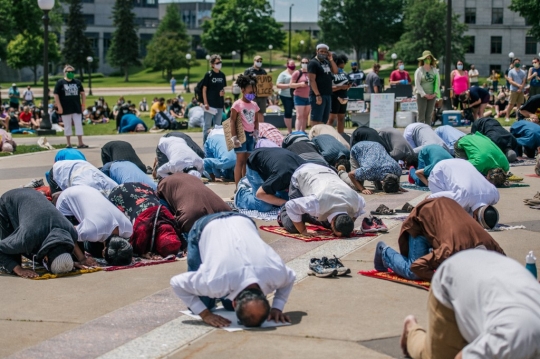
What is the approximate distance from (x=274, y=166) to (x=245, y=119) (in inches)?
98.7

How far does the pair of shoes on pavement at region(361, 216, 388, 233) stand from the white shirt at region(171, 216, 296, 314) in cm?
360

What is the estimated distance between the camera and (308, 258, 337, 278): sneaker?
784cm

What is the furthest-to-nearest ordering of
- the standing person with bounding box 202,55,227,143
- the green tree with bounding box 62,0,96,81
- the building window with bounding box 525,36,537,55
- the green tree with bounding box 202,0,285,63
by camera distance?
the green tree with bounding box 202,0,285,63 < the green tree with bounding box 62,0,96,81 < the building window with bounding box 525,36,537,55 < the standing person with bounding box 202,55,227,143

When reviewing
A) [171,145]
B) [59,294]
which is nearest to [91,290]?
[59,294]

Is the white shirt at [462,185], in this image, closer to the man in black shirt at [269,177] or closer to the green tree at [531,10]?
the man in black shirt at [269,177]

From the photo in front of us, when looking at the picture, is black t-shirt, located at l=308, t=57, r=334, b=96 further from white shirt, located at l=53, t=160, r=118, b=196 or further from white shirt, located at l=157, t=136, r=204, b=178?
white shirt, located at l=53, t=160, r=118, b=196

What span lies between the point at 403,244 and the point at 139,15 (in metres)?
127

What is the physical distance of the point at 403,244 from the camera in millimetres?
7539

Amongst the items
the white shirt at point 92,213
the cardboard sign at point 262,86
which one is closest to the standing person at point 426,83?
the cardboard sign at point 262,86

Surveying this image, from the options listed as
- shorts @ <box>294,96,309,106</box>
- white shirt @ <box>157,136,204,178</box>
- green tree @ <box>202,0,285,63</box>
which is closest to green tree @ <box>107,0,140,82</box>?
green tree @ <box>202,0,285,63</box>

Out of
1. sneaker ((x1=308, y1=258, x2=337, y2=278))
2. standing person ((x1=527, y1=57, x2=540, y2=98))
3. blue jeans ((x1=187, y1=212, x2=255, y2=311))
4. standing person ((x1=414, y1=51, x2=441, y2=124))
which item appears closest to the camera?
blue jeans ((x1=187, y1=212, x2=255, y2=311))

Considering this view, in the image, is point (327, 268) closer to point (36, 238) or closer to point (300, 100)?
point (36, 238)

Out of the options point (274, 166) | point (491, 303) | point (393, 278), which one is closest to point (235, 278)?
point (393, 278)

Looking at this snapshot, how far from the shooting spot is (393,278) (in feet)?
25.1
